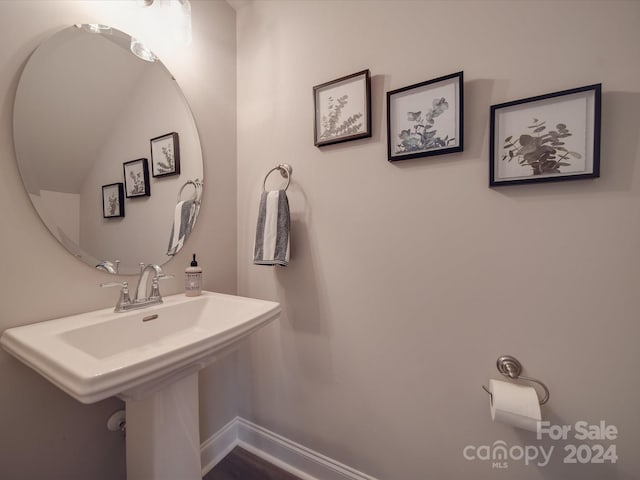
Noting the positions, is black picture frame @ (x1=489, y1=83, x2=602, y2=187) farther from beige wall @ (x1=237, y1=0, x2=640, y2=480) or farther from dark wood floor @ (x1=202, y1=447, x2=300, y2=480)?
dark wood floor @ (x1=202, y1=447, x2=300, y2=480)

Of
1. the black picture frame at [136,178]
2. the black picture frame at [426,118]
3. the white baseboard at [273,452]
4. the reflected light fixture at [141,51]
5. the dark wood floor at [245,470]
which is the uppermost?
the reflected light fixture at [141,51]

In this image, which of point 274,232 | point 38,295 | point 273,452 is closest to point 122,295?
point 38,295

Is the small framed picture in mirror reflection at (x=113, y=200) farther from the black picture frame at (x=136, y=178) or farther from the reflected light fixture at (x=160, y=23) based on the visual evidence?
the reflected light fixture at (x=160, y=23)

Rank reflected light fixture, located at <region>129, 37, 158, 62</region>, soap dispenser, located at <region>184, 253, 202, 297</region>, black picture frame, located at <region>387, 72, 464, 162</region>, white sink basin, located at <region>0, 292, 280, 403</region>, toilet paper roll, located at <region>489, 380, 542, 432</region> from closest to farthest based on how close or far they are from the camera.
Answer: white sink basin, located at <region>0, 292, 280, 403</region>
toilet paper roll, located at <region>489, 380, 542, 432</region>
black picture frame, located at <region>387, 72, 464, 162</region>
reflected light fixture, located at <region>129, 37, 158, 62</region>
soap dispenser, located at <region>184, 253, 202, 297</region>

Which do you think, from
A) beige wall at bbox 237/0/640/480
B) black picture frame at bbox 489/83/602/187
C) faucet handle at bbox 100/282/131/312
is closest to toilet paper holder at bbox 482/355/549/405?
beige wall at bbox 237/0/640/480

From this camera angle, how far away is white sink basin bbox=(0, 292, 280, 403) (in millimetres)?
479

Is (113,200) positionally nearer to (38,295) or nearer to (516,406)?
(38,295)

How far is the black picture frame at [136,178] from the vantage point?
952 millimetres

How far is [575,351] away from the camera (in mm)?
734

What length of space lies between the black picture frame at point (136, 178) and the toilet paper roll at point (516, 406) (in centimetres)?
144

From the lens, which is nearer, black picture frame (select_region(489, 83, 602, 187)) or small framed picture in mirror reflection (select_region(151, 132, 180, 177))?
black picture frame (select_region(489, 83, 602, 187))

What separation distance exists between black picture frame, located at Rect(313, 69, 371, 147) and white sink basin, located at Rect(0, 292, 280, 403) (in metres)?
0.76

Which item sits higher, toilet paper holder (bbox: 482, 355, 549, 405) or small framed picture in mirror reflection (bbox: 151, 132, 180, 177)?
small framed picture in mirror reflection (bbox: 151, 132, 180, 177)

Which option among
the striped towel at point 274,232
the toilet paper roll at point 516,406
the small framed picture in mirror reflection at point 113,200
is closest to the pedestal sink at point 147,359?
the striped towel at point 274,232
